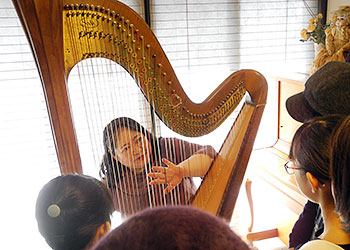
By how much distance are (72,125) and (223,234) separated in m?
0.79

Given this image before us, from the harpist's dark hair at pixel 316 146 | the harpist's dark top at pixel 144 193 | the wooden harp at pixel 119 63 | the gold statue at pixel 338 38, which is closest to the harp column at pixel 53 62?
the wooden harp at pixel 119 63

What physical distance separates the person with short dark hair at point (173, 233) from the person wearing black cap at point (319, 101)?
921 millimetres

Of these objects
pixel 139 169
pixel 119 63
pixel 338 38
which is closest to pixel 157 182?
pixel 139 169

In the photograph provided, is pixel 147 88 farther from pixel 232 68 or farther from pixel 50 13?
pixel 232 68

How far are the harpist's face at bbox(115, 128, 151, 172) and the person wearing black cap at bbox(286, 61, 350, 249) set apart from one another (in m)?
0.67

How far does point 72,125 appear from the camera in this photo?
3.35 feet

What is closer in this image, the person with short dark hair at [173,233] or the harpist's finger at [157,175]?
the person with short dark hair at [173,233]

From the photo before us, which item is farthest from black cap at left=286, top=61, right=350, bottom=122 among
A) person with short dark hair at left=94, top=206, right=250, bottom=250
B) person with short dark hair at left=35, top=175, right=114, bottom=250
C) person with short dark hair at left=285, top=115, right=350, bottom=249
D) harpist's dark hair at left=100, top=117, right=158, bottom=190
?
person with short dark hair at left=94, top=206, right=250, bottom=250

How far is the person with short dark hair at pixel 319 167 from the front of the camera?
920 mm

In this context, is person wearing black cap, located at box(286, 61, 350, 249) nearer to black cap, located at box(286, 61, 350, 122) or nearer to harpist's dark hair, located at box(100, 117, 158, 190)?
black cap, located at box(286, 61, 350, 122)

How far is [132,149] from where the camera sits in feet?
5.07

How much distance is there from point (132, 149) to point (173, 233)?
1237 mm

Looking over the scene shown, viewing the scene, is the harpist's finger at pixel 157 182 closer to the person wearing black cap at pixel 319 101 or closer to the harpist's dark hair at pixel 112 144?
the harpist's dark hair at pixel 112 144

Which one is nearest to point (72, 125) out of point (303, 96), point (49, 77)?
point (49, 77)
